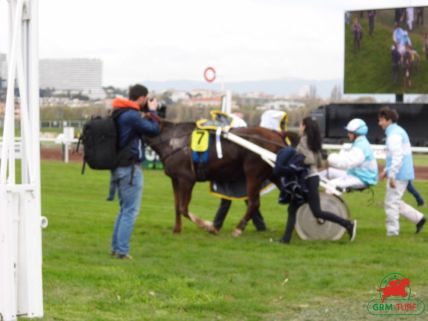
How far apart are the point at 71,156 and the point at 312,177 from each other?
26.2 meters

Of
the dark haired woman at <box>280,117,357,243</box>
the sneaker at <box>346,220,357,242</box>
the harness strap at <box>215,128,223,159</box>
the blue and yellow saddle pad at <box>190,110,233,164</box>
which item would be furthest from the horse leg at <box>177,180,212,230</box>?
the sneaker at <box>346,220,357,242</box>

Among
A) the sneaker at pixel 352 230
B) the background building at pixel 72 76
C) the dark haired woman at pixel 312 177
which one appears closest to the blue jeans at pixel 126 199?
the dark haired woman at pixel 312 177

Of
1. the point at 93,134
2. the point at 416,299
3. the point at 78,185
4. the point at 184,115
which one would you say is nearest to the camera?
the point at 416,299

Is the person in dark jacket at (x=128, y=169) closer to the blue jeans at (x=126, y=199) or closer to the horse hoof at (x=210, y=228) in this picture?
the blue jeans at (x=126, y=199)

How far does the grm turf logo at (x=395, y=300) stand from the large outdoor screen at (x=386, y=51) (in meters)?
20.8

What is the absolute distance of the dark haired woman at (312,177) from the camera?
12.0 m

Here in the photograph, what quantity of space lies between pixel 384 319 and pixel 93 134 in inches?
161

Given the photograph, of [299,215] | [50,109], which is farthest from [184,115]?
[299,215]

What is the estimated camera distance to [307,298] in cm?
853

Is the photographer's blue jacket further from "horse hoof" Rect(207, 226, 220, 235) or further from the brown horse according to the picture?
"horse hoof" Rect(207, 226, 220, 235)

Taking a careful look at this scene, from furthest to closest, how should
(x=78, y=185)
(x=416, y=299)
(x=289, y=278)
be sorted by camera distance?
1. (x=78, y=185)
2. (x=289, y=278)
3. (x=416, y=299)

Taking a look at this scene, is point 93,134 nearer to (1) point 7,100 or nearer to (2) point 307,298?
(2) point 307,298

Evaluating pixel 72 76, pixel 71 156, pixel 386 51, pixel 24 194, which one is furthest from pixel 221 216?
pixel 72 76

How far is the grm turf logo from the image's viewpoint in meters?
7.78
